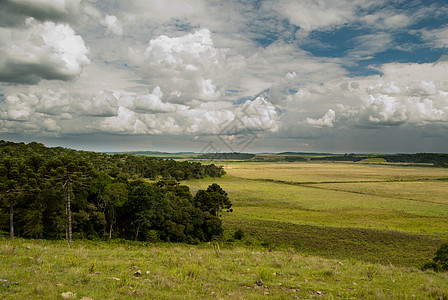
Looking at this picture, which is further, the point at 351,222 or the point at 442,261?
the point at 351,222

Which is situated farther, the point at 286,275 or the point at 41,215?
the point at 41,215

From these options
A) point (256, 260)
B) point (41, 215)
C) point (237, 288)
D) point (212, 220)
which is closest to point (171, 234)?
point (212, 220)

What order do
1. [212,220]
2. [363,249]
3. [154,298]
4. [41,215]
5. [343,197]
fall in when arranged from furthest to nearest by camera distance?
Answer: [343,197] → [212,220] → [363,249] → [41,215] → [154,298]

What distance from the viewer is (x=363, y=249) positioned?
3506cm

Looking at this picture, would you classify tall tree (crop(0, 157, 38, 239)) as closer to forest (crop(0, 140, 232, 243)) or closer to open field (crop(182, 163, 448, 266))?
forest (crop(0, 140, 232, 243))

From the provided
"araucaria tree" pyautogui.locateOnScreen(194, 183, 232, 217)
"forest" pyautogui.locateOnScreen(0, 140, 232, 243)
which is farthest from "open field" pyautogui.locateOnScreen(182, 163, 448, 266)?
"forest" pyautogui.locateOnScreen(0, 140, 232, 243)

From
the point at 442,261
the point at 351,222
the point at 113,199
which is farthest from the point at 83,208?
the point at 351,222

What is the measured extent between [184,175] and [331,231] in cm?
10409

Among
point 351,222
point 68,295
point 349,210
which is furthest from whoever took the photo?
point 349,210

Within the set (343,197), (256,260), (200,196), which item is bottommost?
(343,197)

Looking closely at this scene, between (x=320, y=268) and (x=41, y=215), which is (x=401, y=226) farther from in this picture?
(x=41, y=215)

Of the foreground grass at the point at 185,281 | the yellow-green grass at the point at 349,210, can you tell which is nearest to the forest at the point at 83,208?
the foreground grass at the point at 185,281

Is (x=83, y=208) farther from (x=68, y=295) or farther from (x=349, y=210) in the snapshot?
(x=349, y=210)

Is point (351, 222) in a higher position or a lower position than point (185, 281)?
lower
